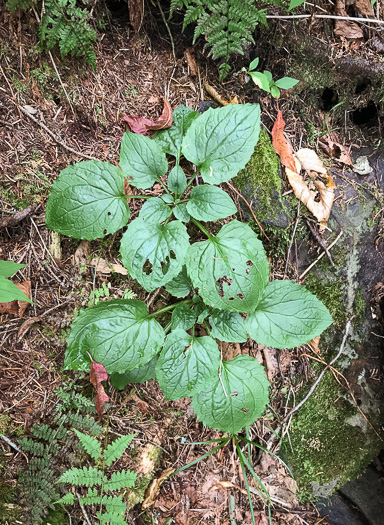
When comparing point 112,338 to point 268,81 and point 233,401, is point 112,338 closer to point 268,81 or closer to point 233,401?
point 233,401

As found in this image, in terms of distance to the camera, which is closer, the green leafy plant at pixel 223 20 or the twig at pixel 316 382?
the green leafy plant at pixel 223 20

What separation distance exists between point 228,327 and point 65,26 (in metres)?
2.06

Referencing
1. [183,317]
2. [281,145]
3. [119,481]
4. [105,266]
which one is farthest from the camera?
[281,145]

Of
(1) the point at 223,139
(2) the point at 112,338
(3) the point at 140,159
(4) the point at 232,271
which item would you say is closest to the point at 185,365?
(2) the point at 112,338

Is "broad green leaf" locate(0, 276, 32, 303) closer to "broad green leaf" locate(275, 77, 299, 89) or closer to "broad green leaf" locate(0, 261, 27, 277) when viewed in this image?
"broad green leaf" locate(0, 261, 27, 277)

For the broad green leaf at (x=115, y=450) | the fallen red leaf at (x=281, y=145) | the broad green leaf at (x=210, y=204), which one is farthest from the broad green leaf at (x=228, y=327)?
the fallen red leaf at (x=281, y=145)

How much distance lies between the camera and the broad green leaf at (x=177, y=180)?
2250 millimetres

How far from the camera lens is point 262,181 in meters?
2.62

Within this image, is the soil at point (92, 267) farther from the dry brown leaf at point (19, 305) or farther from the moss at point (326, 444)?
the moss at point (326, 444)

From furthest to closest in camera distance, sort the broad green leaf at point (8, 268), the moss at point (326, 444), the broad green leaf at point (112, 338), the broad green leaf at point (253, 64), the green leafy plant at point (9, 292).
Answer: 1. the moss at point (326, 444)
2. the broad green leaf at point (253, 64)
3. the broad green leaf at point (112, 338)
4. the broad green leaf at point (8, 268)
5. the green leafy plant at point (9, 292)

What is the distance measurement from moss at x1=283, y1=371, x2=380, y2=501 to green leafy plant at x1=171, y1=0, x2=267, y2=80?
2.53 meters

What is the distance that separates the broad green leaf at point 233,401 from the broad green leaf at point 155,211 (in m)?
1.04

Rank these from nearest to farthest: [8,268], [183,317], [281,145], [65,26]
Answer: [8,268] → [65,26] → [183,317] → [281,145]

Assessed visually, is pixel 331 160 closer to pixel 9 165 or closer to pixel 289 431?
pixel 289 431
